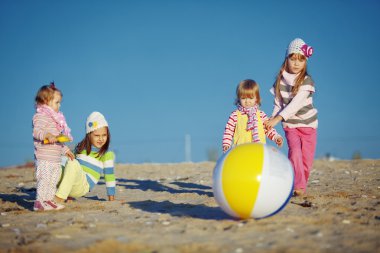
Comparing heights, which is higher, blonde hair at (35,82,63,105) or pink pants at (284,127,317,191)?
blonde hair at (35,82,63,105)

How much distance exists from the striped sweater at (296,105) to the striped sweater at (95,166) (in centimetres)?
296

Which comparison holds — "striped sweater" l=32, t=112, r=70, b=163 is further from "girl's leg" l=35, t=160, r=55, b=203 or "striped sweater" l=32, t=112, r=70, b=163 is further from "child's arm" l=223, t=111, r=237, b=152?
"child's arm" l=223, t=111, r=237, b=152

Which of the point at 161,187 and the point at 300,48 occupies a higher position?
the point at 300,48

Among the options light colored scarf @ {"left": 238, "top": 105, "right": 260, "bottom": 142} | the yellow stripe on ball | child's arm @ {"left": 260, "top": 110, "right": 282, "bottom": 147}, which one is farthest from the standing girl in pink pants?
the yellow stripe on ball

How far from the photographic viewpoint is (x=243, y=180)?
4.83 meters

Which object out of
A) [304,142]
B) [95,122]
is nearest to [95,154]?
[95,122]

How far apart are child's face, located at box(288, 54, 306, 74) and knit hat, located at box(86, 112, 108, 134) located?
3.30 metres

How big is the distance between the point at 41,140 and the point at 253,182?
3.24 m

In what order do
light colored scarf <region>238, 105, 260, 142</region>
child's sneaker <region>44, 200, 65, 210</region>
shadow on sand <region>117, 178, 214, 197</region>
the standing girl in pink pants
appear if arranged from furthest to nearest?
shadow on sand <region>117, 178, 214, 197</region> → the standing girl in pink pants → light colored scarf <region>238, 105, 260, 142</region> → child's sneaker <region>44, 200, 65, 210</region>

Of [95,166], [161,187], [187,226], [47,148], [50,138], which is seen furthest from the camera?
[161,187]

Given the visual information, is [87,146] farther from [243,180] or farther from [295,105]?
[295,105]

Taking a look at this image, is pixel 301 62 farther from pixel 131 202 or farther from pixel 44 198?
pixel 44 198

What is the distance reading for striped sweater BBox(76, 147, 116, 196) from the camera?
7.29 meters

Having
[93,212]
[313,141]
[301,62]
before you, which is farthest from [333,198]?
[93,212]
